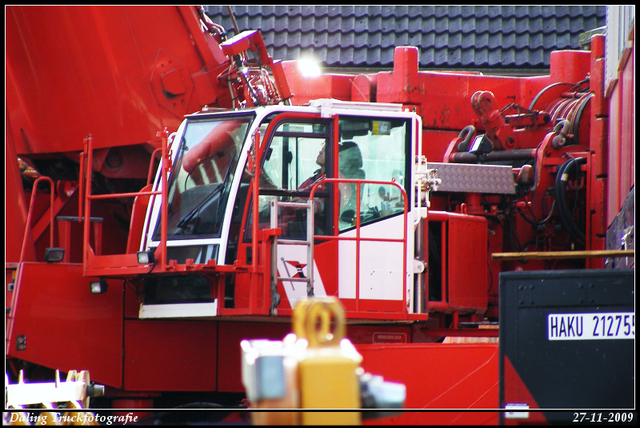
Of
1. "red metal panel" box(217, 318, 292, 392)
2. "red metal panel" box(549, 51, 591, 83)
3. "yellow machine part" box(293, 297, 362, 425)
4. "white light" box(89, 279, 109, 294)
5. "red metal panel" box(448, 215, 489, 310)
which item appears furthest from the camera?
"red metal panel" box(549, 51, 591, 83)

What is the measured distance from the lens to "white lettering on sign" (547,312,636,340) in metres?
4.82

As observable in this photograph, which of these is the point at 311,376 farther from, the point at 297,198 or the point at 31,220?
the point at 31,220

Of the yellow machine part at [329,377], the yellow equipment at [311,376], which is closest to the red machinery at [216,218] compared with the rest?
the yellow equipment at [311,376]

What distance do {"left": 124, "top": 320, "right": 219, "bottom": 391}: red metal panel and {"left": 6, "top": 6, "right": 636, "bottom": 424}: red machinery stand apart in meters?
0.02

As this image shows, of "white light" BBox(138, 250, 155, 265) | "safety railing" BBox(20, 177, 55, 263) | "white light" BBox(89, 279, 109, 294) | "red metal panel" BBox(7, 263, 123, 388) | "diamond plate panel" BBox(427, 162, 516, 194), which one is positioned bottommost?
"red metal panel" BBox(7, 263, 123, 388)

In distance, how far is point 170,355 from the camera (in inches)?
271

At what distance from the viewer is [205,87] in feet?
25.6

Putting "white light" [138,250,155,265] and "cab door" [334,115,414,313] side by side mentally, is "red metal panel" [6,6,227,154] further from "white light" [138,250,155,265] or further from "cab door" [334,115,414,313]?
"cab door" [334,115,414,313]

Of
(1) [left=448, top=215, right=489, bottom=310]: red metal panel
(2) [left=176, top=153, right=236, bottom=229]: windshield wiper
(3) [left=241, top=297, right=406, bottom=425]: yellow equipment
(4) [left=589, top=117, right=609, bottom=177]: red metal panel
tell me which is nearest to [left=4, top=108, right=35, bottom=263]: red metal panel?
(2) [left=176, top=153, right=236, bottom=229]: windshield wiper

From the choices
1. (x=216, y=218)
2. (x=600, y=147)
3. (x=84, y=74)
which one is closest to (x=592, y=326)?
(x=216, y=218)

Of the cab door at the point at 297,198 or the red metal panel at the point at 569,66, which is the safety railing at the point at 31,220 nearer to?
the cab door at the point at 297,198

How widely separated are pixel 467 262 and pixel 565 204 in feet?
4.48

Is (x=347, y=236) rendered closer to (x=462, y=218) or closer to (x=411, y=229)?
(x=411, y=229)

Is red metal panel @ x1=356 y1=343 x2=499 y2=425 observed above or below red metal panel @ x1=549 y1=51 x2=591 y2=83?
below
